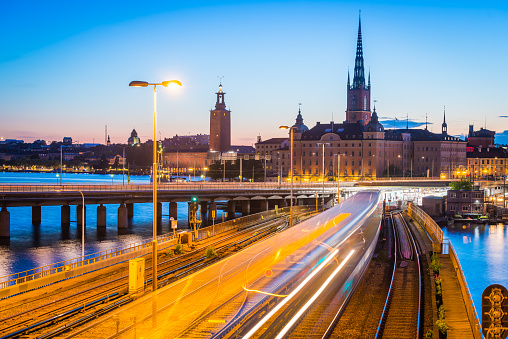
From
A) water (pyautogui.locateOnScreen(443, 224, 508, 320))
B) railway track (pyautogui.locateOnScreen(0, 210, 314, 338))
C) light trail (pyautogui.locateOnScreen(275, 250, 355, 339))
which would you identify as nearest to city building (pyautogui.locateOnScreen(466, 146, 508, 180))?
water (pyautogui.locateOnScreen(443, 224, 508, 320))

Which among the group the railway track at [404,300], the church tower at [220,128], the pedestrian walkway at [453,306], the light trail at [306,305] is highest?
the church tower at [220,128]

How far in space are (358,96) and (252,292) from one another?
572 ft

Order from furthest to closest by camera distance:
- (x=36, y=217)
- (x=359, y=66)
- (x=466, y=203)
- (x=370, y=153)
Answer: (x=359, y=66)
(x=370, y=153)
(x=466, y=203)
(x=36, y=217)

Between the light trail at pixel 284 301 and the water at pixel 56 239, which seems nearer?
the light trail at pixel 284 301

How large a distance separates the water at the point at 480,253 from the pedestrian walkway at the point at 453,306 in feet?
28.9

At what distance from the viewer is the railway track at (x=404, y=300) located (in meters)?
19.2

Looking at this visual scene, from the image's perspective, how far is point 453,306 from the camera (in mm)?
21672

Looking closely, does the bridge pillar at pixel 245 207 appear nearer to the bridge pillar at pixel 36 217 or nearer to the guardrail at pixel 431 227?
the guardrail at pixel 431 227

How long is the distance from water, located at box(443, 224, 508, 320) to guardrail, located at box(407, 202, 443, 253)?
4423mm

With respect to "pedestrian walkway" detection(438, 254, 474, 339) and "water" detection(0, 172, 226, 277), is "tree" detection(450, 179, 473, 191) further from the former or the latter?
"pedestrian walkway" detection(438, 254, 474, 339)

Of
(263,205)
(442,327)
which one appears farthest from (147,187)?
(442,327)

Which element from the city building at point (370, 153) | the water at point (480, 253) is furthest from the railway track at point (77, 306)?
the city building at point (370, 153)

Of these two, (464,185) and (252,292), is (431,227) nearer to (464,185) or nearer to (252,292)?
(252,292)

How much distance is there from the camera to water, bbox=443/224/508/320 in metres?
45.2
